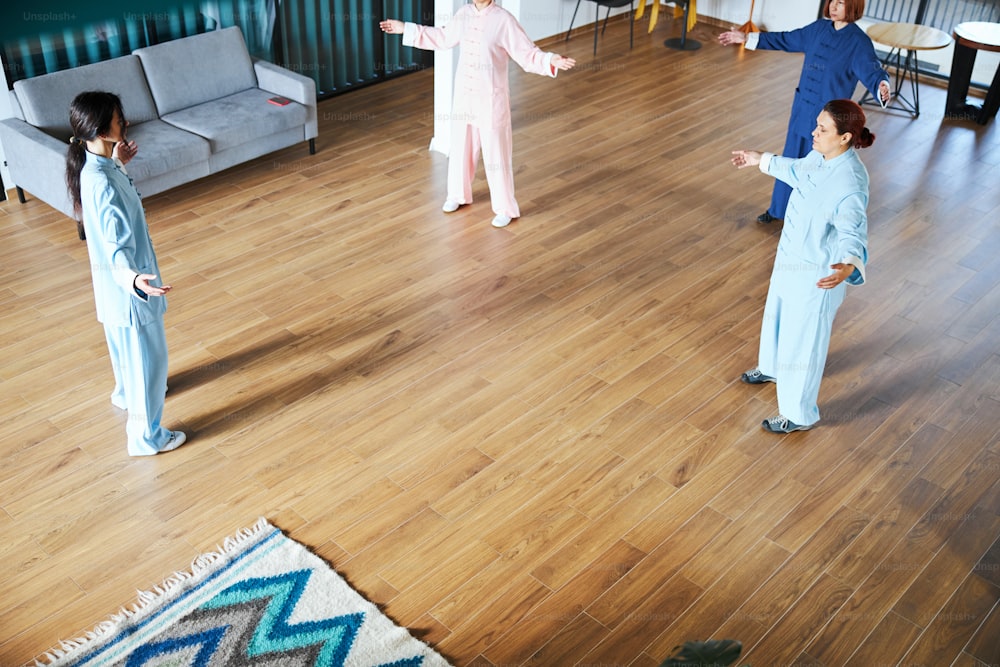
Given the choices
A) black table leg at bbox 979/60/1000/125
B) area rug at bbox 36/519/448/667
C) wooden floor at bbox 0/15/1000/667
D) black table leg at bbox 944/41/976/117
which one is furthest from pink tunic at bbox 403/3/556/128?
black table leg at bbox 979/60/1000/125

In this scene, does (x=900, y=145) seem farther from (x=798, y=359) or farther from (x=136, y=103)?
(x=136, y=103)

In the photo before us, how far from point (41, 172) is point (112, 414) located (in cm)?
191

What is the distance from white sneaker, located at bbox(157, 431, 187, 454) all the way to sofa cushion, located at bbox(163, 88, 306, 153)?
7.74 ft

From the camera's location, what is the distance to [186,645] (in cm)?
297

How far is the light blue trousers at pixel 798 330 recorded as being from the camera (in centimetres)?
360

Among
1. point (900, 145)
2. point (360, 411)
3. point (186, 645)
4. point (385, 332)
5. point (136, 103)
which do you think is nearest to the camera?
point (186, 645)

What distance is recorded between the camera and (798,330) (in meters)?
3.70

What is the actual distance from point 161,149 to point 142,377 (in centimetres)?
222

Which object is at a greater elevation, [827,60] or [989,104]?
[827,60]

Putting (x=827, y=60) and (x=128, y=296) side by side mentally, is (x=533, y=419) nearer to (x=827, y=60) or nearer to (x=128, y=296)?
(x=128, y=296)

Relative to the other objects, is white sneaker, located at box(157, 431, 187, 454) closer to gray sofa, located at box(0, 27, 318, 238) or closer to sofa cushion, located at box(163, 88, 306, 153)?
gray sofa, located at box(0, 27, 318, 238)

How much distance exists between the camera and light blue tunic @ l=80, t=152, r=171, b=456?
3.17 m

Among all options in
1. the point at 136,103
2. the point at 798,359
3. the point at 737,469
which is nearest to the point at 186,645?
the point at 737,469

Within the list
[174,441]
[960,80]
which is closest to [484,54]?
[174,441]
